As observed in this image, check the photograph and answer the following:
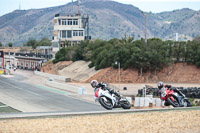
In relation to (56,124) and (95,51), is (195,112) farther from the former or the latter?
(95,51)

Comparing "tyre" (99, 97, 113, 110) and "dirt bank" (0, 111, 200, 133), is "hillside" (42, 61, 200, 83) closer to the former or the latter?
"tyre" (99, 97, 113, 110)

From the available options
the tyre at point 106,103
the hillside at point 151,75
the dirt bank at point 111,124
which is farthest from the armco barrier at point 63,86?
the dirt bank at point 111,124

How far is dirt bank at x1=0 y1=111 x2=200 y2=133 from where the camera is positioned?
14.5 m

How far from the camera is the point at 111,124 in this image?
51.4 feet

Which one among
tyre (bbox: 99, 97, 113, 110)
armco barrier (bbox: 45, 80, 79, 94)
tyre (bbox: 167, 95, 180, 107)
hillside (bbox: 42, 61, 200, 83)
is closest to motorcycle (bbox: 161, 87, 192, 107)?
tyre (bbox: 167, 95, 180, 107)

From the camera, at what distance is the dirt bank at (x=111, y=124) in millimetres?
14547

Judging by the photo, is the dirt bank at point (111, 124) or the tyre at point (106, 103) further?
the tyre at point (106, 103)

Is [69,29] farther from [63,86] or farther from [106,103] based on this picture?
[106,103]

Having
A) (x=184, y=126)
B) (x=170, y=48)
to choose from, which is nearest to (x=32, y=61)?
(x=170, y=48)

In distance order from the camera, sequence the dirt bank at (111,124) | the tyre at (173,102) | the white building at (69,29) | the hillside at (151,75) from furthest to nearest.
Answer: the white building at (69,29) < the hillside at (151,75) < the tyre at (173,102) < the dirt bank at (111,124)

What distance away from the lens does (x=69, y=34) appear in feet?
321

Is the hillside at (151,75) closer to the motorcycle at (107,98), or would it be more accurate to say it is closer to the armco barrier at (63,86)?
the armco barrier at (63,86)

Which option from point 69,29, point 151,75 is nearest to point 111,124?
point 151,75

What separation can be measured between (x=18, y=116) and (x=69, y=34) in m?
81.4
